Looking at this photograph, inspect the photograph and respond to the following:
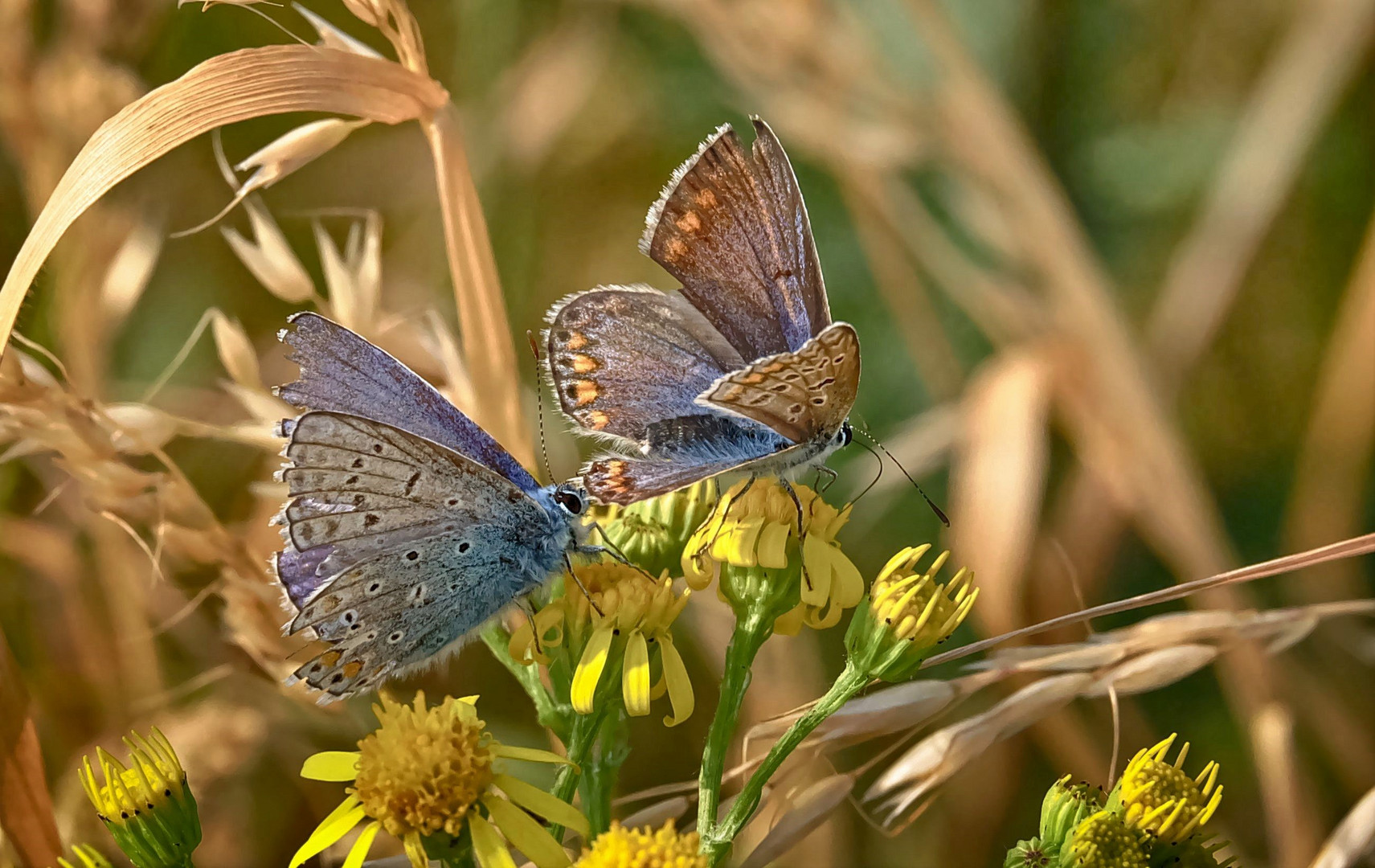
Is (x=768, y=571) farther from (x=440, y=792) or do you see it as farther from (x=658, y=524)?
(x=440, y=792)

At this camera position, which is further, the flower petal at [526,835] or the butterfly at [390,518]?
the butterfly at [390,518]

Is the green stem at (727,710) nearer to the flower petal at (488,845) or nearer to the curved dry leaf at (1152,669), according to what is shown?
the flower petal at (488,845)

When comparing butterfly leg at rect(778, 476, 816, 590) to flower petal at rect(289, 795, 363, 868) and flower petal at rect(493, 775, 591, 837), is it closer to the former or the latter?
flower petal at rect(493, 775, 591, 837)

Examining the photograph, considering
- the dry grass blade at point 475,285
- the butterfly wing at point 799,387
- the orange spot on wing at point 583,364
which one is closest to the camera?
the butterfly wing at point 799,387

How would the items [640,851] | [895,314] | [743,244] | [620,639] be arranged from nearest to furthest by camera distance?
1. [640,851]
2. [620,639]
3. [743,244]
4. [895,314]

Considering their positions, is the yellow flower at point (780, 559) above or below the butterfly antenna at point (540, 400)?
below

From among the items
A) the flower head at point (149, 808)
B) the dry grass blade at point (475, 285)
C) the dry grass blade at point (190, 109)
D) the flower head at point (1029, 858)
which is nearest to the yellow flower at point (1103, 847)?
the flower head at point (1029, 858)

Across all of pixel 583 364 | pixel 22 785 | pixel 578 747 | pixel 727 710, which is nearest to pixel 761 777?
pixel 727 710
